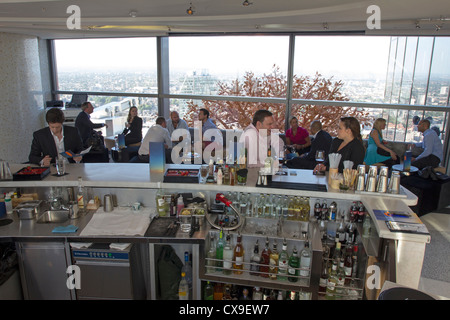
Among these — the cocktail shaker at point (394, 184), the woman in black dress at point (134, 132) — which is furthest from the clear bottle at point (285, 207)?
the woman in black dress at point (134, 132)

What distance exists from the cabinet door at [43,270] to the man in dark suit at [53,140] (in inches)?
45.7

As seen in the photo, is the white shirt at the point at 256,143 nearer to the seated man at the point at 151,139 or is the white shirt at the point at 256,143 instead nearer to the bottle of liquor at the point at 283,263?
the bottle of liquor at the point at 283,263

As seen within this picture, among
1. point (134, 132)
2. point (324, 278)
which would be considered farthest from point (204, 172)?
point (134, 132)

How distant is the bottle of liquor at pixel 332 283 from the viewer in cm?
261

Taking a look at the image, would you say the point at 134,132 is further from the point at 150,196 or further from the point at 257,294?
the point at 257,294

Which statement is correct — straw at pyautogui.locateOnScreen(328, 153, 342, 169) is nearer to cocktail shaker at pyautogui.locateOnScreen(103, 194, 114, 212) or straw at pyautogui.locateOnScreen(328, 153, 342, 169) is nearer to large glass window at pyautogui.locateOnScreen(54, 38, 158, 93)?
cocktail shaker at pyautogui.locateOnScreen(103, 194, 114, 212)

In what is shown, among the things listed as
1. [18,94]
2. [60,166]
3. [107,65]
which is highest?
[107,65]

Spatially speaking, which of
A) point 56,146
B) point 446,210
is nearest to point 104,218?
point 56,146

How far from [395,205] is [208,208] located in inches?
61.4

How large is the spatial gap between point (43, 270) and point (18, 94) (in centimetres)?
599

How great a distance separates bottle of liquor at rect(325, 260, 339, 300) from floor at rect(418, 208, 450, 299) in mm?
683

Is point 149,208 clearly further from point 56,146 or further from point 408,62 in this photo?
point 408,62

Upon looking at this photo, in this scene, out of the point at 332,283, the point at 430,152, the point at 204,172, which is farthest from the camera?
the point at 430,152

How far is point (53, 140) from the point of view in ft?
13.1
